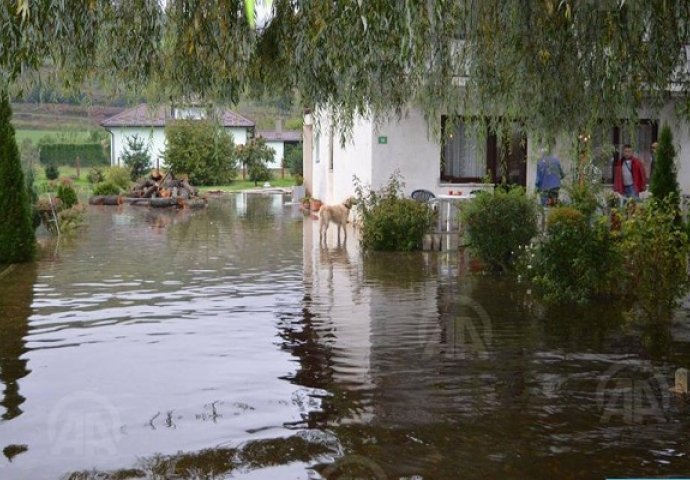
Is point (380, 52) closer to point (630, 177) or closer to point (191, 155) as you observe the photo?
point (630, 177)

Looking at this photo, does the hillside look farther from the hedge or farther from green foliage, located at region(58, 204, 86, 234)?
the hedge

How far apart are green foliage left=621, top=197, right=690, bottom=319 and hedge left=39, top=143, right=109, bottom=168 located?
45337 mm

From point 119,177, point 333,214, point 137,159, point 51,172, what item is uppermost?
point 137,159

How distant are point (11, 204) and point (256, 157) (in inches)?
1586

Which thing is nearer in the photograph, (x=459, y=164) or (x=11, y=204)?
(x=11, y=204)

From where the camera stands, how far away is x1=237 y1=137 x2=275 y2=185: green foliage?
2160 inches

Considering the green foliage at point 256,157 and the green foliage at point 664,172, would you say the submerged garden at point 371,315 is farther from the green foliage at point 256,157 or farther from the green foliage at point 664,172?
the green foliage at point 256,157

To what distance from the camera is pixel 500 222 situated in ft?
46.6

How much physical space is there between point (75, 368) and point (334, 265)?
790 centimetres

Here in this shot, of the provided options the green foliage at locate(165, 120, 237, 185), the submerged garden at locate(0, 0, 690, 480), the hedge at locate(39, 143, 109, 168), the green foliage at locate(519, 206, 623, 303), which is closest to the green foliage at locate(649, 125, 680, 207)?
the submerged garden at locate(0, 0, 690, 480)

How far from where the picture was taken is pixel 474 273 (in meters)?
14.5

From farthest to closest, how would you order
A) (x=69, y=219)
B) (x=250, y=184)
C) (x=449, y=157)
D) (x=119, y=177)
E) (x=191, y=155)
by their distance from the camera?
(x=250, y=184)
(x=119, y=177)
(x=191, y=155)
(x=449, y=157)
(x=69, y=219)

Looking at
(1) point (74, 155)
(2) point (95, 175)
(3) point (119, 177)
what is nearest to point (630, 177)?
(3) point (119, 177)

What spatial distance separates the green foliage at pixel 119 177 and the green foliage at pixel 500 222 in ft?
92.2
